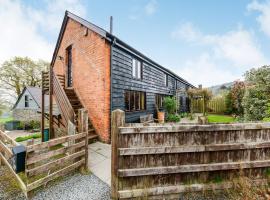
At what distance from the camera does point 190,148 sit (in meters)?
2.95

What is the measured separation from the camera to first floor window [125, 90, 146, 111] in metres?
8.80

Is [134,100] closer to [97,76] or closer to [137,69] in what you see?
[137,69]

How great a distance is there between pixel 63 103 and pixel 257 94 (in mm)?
10406

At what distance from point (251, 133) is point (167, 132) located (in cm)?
190

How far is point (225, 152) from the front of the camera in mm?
3096

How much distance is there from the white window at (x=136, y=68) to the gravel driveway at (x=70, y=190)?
23.0 ft

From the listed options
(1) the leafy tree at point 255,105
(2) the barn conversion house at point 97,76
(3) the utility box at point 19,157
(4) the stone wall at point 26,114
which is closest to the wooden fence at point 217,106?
(1) the leafy tree at point 255,105

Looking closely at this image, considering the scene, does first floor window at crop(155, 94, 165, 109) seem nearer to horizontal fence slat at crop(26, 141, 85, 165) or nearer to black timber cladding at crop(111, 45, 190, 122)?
black timber cladding at crop(111, 45, 190, 122)

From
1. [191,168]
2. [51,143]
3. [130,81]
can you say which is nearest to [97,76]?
[130,81]

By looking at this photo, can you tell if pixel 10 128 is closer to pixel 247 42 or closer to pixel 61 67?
pixel 61 67

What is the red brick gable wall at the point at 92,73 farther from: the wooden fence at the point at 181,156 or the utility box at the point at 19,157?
the wooden fence at the point at 181,156

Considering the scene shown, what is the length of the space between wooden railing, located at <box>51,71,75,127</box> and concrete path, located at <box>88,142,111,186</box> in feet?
5.11

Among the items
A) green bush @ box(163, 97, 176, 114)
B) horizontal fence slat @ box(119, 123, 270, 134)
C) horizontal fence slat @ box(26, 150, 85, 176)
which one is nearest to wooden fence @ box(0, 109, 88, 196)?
horizontal fence slat @ box(26, 150, 85, 176)

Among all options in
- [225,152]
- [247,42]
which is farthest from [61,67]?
[247,42]
